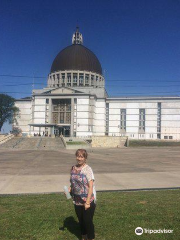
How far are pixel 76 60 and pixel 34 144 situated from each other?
129ft

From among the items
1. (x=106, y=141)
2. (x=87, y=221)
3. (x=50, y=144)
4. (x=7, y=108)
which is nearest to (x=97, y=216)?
(x=87, y=221)

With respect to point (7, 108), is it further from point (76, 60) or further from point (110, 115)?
point (110, 115)

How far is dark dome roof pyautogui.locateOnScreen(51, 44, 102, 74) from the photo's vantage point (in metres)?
78.6

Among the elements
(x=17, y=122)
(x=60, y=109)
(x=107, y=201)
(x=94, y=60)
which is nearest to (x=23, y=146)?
(x=60, y=109)

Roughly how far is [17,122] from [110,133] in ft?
98.3

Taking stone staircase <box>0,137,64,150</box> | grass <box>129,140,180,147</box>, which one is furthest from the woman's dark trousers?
grass <box>129,140,180,147</box>

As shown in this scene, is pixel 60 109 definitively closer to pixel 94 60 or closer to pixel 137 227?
pixel 94 60

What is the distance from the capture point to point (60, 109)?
72500 millimetres

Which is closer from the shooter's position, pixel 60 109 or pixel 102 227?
pixel 102 227

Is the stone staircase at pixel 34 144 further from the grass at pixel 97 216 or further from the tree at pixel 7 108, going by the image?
the grass at pixel 97 216

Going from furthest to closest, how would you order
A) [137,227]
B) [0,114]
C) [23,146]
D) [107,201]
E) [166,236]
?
1. [0,114]
2. [23,146]
3. [107,201]
4. [137,227]
5. [166,236]

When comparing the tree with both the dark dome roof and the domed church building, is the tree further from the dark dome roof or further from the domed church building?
the dark dome roof

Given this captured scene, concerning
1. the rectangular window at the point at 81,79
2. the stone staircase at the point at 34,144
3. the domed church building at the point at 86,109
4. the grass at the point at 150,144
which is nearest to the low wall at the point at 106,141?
the grass at the point at 150,144

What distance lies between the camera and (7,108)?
73375 mm
